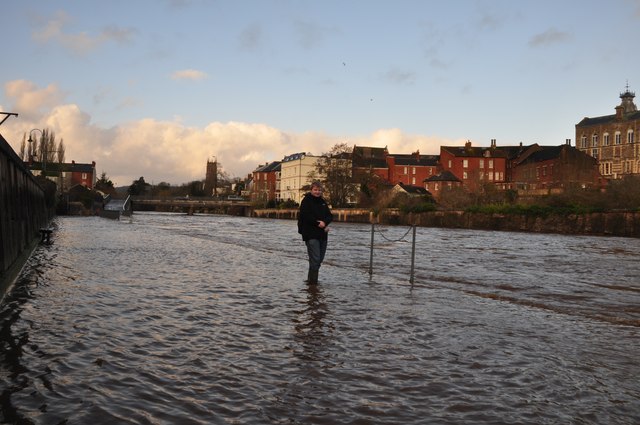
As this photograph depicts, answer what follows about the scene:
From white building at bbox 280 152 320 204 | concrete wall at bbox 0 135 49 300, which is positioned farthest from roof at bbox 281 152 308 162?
concrete wall at bbox 0 135 49 300

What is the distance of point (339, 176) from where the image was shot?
326 ft

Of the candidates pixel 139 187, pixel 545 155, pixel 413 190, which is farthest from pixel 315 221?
pixel 139 187

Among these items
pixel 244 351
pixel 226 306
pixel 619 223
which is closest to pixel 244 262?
pixel 226 306

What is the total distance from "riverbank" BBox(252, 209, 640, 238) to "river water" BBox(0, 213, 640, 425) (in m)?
22.3

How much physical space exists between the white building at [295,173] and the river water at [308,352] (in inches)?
4488

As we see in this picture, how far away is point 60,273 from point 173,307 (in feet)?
17.4

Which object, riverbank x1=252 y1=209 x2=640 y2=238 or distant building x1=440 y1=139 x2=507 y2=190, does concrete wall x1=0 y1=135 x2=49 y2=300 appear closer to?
riverbank x1=252 y1=209 x2=640 y2=238

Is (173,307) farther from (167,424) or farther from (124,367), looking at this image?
(167,424)

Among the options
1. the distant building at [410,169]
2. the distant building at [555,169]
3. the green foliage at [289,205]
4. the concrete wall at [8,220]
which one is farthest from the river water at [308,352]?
the distant building at [410,169]

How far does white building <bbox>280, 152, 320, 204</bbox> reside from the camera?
A: 13125 centimetres

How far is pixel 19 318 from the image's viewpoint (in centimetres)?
737

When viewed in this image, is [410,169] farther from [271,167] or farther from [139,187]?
[139,187]

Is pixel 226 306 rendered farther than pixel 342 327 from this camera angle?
Yes

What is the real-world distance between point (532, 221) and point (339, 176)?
158 ft
